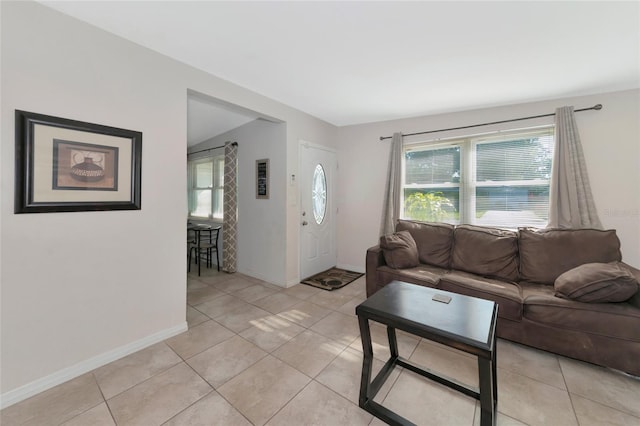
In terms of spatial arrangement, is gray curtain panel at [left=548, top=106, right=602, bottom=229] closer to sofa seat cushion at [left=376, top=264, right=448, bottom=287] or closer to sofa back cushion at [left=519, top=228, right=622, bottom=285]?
sofa back cushion at [left=519, top=228, right=622, bottom=285]

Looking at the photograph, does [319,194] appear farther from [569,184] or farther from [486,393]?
[486,393]

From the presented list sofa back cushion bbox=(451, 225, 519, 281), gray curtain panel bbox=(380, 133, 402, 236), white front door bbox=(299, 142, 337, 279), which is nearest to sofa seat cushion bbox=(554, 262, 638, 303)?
sofa back cushion bbox=(451, 225, 519, 281)

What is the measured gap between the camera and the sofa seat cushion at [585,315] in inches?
70.2

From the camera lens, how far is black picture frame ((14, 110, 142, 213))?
159cm

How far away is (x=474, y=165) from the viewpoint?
3.42m

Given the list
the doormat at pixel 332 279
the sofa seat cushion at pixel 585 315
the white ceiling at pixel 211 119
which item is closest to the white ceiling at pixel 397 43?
the white ceiling at pixel 211 119

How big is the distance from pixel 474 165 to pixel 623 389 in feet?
8.27

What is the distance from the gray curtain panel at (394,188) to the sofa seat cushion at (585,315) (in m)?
1.86

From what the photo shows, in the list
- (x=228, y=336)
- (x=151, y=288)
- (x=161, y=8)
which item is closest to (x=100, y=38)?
(x=161, y=8)

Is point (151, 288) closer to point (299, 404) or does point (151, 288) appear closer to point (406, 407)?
point (299, 404)

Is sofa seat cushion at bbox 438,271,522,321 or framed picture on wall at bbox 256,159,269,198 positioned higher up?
framed picture on wall at bbox 256,159,269,198

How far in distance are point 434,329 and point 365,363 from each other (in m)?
0.52

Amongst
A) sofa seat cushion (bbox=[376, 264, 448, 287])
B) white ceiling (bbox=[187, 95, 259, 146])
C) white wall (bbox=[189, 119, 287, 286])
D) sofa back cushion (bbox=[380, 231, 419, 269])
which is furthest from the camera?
white wall (bbox=[189, 119, 287, 286])

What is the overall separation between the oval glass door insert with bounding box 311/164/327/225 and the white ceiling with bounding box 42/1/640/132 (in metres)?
1.37
